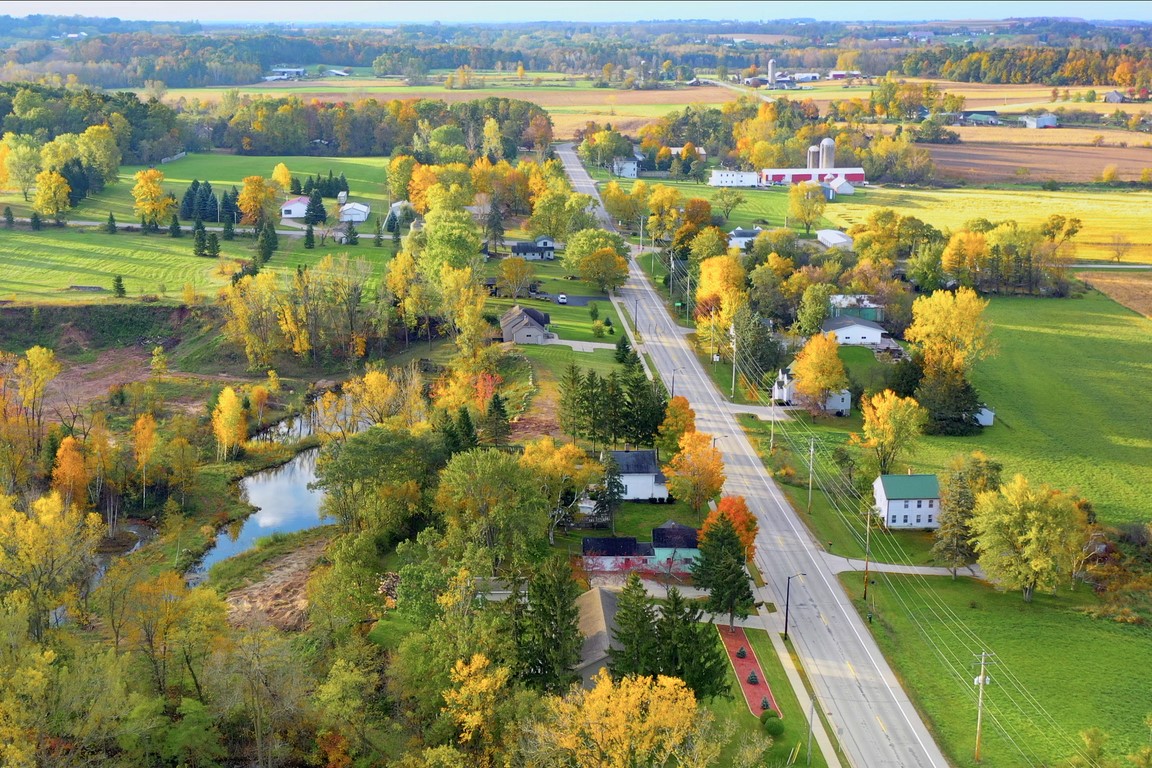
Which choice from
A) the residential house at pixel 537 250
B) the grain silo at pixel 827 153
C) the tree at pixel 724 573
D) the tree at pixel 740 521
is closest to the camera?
the tree at pixel 724 573

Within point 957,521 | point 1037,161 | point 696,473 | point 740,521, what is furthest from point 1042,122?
point 740,521

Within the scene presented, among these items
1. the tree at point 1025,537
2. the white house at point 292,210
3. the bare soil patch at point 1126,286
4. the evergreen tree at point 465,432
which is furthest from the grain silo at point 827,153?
the tree at point 1025,537

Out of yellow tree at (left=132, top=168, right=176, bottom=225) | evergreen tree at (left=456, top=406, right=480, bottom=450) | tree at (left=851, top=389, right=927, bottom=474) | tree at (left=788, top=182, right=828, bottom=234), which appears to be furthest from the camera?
tree at (left=788, top=182, right=828, bottom=234)

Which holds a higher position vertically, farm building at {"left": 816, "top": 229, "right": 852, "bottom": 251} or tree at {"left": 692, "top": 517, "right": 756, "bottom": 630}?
farm building at {"left": 816, "top": 229, "right": 852, "bottom": 251}

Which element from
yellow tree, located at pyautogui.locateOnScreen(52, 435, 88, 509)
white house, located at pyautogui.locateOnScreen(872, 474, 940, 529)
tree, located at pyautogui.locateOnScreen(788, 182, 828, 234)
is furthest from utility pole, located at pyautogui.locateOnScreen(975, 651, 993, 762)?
tree, located at pyautogui.locateOnScreen(788, 182, 828, 234)

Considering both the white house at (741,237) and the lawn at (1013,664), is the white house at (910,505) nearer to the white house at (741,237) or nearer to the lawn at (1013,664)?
the lawn at (1013,664)

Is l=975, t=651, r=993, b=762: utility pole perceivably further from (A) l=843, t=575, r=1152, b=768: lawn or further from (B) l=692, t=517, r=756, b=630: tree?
(B) l=692, t=517, r=756, b=630: tree

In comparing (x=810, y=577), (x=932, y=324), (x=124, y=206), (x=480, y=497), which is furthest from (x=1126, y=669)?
(x=124, y=206)
